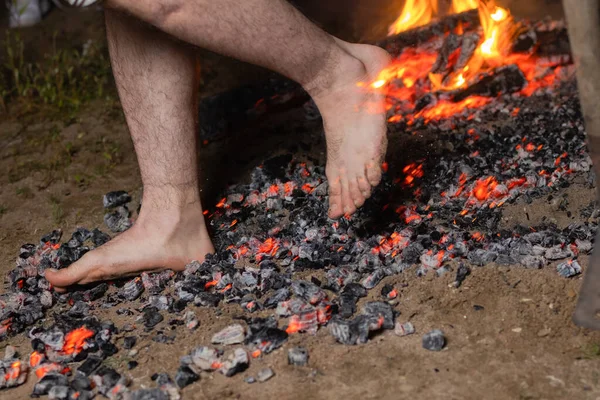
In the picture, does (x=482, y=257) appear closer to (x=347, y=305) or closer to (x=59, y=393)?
(x=347, y=305)

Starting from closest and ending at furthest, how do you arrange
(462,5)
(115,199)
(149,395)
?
(149,395) → (115,199) → (462,5)

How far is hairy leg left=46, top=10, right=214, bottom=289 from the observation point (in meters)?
3.08

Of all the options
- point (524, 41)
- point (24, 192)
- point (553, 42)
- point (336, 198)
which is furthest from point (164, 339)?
point (553, 42)

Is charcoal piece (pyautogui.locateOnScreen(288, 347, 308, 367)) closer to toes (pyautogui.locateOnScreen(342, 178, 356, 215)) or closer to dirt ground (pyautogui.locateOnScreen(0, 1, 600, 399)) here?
dirt ground (pyautogui.locateOnScreen(0, 1, 600, 399))

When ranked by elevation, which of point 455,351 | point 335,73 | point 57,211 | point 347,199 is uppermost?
point 335,73

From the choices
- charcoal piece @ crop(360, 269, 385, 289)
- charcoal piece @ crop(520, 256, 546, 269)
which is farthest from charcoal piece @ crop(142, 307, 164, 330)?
charcoal piece @ crop(520, 256, 546, 269)

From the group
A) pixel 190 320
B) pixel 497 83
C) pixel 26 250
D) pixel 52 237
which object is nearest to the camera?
pixel 190 320

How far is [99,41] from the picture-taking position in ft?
20.3

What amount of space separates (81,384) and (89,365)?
0.11m

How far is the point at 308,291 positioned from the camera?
2766mm

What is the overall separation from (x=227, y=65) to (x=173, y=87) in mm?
2394

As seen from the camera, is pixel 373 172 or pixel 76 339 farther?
pixel 373 172

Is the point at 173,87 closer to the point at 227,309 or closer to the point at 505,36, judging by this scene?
the point at 227,309

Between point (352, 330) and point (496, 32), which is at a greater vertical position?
point (496, 32)
